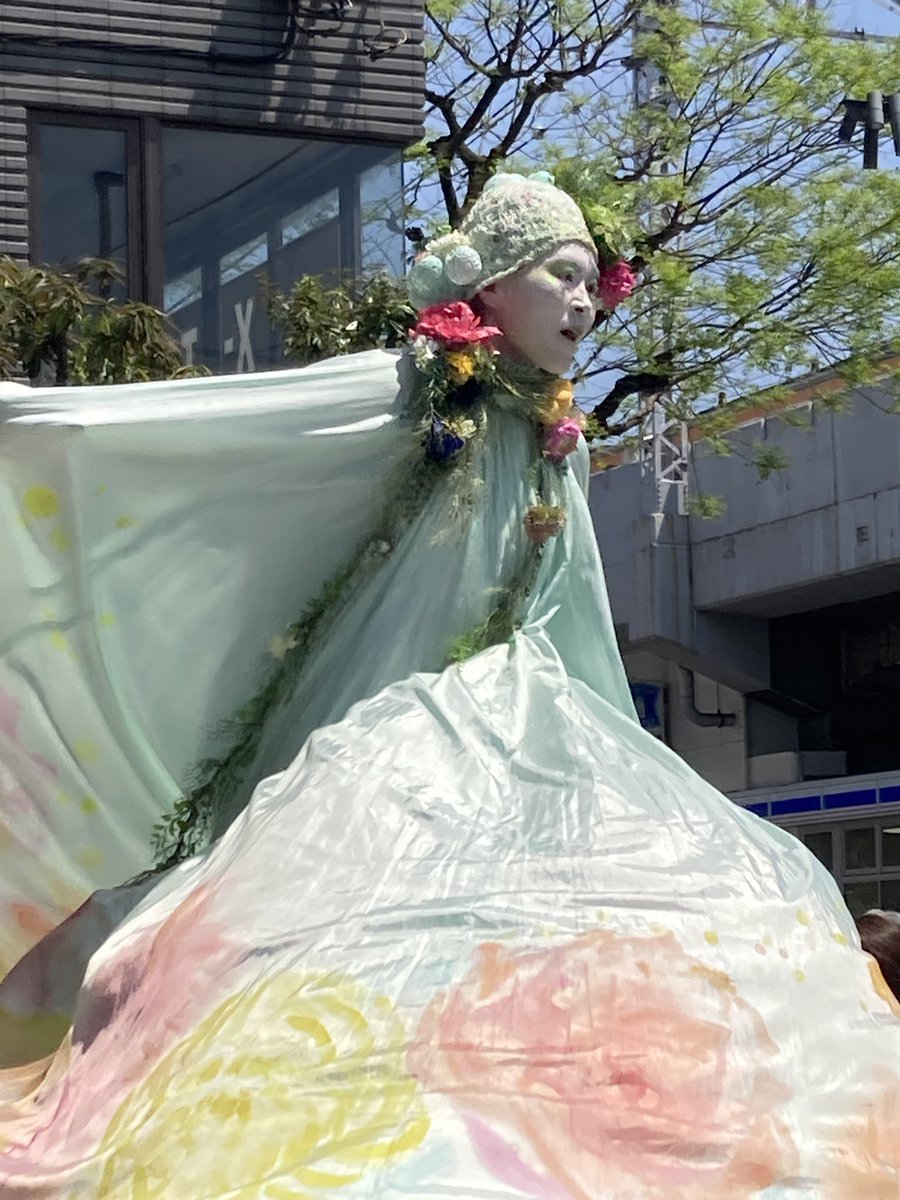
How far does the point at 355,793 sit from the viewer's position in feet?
14.3

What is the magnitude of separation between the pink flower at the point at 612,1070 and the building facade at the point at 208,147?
559 cm

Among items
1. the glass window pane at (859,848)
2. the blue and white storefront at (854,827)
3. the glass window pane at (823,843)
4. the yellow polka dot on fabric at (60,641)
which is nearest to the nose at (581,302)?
the yellow polka dot on fabric at (60,641)

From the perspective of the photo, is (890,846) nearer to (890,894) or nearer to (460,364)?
(890,894)

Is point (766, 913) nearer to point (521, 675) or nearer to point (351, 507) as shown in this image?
point (521, 675)

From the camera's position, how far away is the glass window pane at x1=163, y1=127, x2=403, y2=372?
30.9ft

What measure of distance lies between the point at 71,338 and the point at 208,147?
287 centimetres

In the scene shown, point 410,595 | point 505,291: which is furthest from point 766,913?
point 505,291

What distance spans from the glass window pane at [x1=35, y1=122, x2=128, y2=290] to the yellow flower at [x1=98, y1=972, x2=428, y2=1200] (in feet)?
19.4

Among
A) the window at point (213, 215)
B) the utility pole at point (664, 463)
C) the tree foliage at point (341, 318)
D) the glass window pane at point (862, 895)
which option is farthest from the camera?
the utility pole at point (664, 463)

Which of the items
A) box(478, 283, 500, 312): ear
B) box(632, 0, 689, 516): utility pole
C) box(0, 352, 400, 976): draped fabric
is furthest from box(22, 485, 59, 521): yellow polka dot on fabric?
box(632, 0, 689, 516): utility pole

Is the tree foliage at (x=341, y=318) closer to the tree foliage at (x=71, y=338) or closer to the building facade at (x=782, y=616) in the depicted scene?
the tree foliage at (x=71, y=338)

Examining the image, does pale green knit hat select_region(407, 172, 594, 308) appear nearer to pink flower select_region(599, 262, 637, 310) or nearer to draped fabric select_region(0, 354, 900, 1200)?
pink flower select_region(599, 262, 637, 310)

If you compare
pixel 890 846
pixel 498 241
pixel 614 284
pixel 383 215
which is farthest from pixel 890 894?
pixel 498 241

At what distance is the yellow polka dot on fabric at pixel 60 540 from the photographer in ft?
16.5
